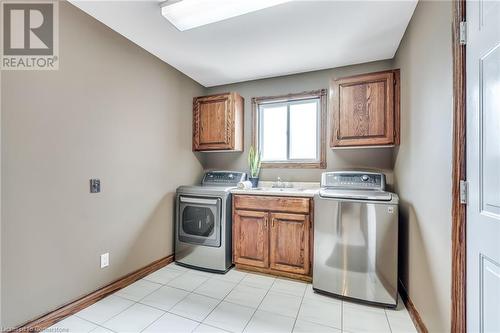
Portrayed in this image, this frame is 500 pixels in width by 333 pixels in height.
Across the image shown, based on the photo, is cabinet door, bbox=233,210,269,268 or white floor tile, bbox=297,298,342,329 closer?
white floor tile, bbox=297,298,342,329

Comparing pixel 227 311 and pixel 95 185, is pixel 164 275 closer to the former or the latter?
pixel 227 311

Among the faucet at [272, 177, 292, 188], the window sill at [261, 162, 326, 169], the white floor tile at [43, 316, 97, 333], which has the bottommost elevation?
the white floor tile at [43, 316, 97, 333]

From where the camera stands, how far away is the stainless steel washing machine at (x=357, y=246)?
1.90 meters

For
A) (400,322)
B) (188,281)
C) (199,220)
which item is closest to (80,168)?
(199,220)

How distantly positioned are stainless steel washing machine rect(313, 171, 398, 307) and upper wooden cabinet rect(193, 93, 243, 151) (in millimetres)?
1449

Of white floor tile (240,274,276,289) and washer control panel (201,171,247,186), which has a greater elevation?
washer control panel (201,171,247,186)

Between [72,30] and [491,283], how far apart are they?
9.71ft

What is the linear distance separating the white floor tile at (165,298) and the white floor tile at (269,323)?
2.32 ft

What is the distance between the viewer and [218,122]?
3.08 metres

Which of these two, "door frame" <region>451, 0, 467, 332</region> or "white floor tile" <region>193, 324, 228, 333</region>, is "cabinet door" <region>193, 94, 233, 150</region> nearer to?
"white floor tile" <region>193, 324, 228, 333</region>

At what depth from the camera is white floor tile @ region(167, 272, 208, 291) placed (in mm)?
2238

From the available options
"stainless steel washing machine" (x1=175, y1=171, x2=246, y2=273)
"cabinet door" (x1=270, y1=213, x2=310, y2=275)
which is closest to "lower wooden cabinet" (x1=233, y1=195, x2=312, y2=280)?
"cabinet door" (x1=270, y1=213, x2=310, y2=275)

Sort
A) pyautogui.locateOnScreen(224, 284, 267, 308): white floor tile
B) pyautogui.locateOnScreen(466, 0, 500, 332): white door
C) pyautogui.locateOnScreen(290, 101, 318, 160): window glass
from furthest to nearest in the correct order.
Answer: pyautogui.locateOnScreen(290, 101, 318, 160): window glass, pyautogui.locateOnScreen(224, 284, 267, 308): white floor tile, pyautogui.locateOnScreen(466, 0, 500, 332): white door

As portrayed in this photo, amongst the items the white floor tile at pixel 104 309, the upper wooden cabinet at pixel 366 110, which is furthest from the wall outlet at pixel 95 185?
the upper wooden cabinet at pixel 366 110
